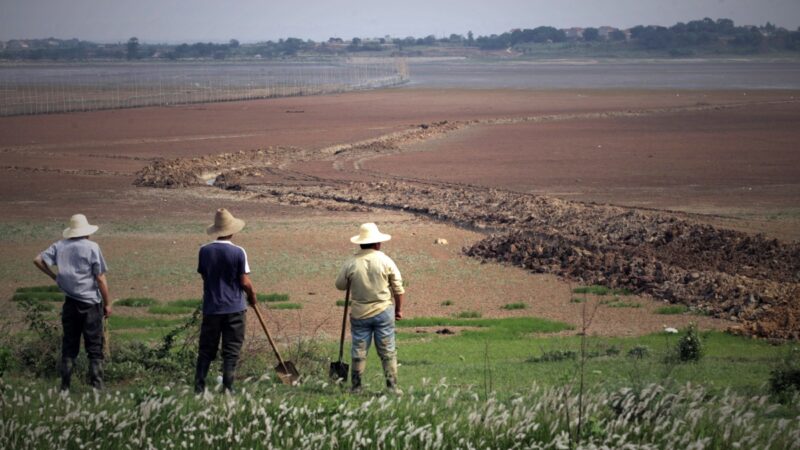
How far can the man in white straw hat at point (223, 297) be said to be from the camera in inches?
397

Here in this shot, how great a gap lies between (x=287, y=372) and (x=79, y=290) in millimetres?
2368

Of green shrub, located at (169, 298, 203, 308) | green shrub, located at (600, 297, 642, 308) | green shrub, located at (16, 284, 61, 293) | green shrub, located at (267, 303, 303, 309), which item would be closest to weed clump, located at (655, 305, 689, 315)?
green shrub, located at (600, 297, 642, 308)

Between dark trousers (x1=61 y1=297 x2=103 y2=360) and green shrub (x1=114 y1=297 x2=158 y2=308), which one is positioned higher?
dark trousers (x1=61 y1=297 x2=103 y2=360)

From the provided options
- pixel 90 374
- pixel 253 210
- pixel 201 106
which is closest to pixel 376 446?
pixel 90 374

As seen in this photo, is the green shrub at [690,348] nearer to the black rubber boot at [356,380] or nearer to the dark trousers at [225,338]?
the black rubber boot at [356,380]

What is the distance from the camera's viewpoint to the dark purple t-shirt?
10078 mm

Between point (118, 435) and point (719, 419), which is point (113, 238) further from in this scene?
point (719, 419)

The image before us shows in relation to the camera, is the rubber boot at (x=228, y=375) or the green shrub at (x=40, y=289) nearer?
the rubber boot at (x=228, y=375)

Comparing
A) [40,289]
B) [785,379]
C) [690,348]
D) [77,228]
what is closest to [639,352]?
[690,348]

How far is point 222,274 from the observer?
10.1 metres

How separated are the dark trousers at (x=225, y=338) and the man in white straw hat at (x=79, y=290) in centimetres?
115

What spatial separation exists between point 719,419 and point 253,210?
24017mm

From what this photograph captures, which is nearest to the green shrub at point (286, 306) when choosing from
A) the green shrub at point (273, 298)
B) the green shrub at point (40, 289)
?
the green shrub at point (273, 298)

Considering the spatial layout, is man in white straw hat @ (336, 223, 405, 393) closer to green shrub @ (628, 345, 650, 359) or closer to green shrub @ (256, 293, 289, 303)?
green shrub @ (628, 345, 650, 359)
